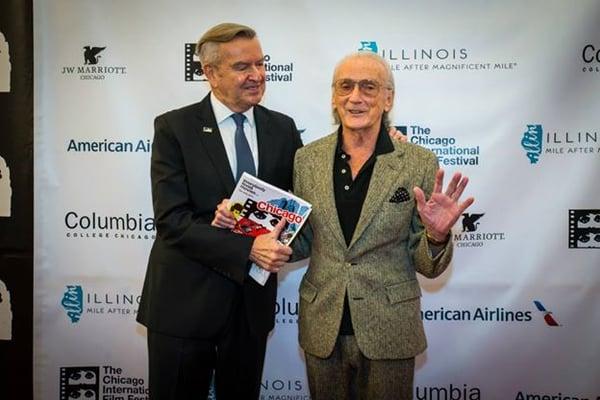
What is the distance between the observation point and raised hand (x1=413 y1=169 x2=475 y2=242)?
1677mm

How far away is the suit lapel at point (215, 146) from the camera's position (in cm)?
195

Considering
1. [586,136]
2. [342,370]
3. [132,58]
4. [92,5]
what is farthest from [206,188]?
[586,136]

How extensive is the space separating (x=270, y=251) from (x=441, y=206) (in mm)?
585

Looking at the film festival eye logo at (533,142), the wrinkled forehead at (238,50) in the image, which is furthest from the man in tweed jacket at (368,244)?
the film festival eye logo at (533,142)

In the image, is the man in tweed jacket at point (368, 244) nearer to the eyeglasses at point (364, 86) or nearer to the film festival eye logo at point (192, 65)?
the eyeglasses at point (364, 86)

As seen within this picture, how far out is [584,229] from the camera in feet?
9.22

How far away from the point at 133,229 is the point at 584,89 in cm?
247

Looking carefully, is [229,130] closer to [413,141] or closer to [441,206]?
[441,206]

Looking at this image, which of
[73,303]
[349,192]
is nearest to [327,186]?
[349,192]

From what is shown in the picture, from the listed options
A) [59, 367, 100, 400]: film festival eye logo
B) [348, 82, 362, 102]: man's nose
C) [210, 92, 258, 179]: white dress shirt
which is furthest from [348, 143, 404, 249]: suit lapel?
[59, 367, 100, 400]: film festival eye logo

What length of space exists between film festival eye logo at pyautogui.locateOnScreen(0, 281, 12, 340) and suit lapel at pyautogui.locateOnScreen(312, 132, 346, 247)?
205 centimetres

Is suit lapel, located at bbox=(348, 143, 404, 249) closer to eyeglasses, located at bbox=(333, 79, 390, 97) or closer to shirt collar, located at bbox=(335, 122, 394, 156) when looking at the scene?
shirt collar, located at bbox=(335, 122, 394, 156)

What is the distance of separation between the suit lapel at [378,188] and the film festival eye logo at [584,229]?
1.50m

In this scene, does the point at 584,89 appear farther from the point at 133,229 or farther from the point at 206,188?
the point at 133,229
